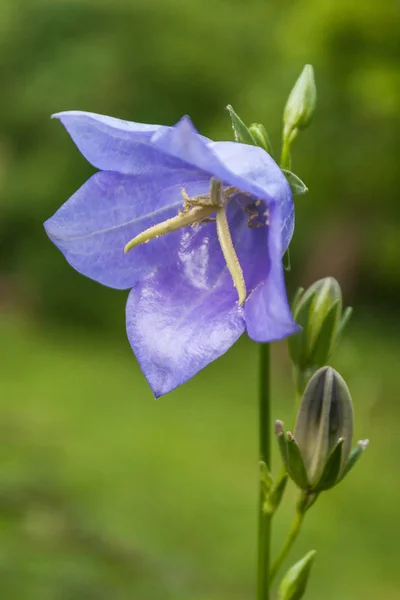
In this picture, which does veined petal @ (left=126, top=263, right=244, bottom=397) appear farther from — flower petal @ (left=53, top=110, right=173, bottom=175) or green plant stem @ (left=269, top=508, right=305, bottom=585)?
green plant stem @ (left=269, top=508, right=305, bottom=585)

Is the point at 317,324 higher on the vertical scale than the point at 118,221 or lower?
lower

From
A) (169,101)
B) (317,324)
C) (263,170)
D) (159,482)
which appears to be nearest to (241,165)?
(263,170)

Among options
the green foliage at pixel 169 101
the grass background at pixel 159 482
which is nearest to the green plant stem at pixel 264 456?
the grass background at pixel 159 482

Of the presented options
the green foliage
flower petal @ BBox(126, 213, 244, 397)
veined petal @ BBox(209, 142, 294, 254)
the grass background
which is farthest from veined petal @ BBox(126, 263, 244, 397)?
the green foliage

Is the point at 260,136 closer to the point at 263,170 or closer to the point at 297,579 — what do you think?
the point at 263,170

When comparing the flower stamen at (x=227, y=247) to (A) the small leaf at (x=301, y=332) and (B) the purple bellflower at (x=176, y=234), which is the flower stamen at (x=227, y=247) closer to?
(B) the purple bellflower at (x=176, y=234)
